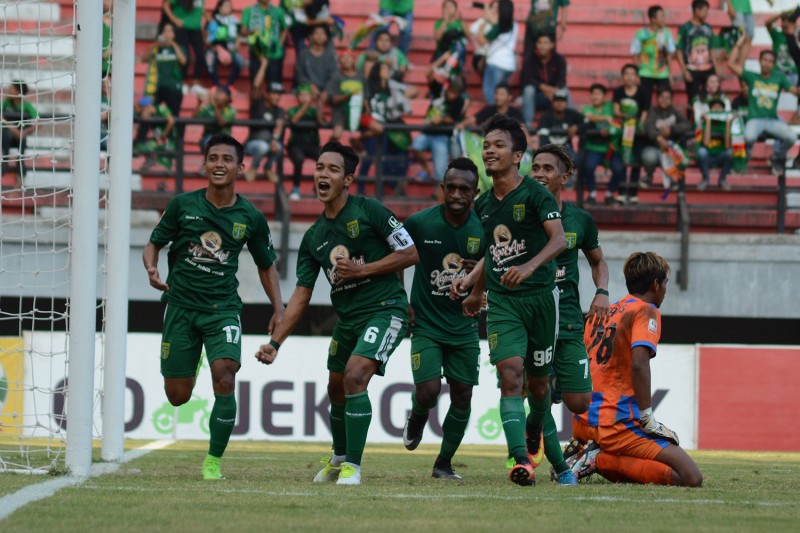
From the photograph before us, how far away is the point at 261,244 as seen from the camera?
29.4ft

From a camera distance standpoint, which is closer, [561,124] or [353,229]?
[353,229]

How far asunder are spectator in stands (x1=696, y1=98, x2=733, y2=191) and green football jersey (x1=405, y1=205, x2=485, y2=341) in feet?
31.4

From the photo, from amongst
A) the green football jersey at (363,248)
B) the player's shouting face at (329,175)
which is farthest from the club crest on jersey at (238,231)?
the player's shouting face at (329,175)

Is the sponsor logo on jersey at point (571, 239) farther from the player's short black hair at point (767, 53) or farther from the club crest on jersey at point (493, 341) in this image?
the player's short black hair at point (767, 53)

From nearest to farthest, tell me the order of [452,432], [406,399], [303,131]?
[452,432]
[406,399]
[303,131]

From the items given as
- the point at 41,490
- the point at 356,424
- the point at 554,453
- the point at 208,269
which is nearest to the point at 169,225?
the point at 208,269

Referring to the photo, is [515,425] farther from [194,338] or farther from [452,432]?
[194,338]

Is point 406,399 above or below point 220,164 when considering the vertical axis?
below

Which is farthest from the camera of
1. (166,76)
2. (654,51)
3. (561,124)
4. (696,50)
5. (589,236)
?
(696,50)

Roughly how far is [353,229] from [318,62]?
10.1 m

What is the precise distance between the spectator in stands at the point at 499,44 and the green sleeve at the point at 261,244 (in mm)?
10211

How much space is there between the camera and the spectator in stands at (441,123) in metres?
17.2

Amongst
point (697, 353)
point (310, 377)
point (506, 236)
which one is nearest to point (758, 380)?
point (697, 353)

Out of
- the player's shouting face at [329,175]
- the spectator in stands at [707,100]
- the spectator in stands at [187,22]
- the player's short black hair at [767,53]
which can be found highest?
the spectator in stands at [187,22]
